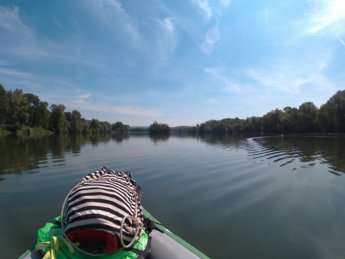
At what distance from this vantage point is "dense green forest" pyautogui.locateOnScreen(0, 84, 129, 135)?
241 feet

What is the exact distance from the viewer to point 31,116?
273 ft

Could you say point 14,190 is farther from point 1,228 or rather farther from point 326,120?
point 326,120

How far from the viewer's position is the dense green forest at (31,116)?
7356cm

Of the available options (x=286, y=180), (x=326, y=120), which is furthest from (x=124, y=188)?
(x=326, y=120)

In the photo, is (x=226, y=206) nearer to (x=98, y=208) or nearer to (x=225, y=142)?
(x=98, y=208)

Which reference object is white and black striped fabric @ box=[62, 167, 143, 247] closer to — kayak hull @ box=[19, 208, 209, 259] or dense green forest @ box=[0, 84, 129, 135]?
kayak hull @ box=[19, 208, 209, 259]

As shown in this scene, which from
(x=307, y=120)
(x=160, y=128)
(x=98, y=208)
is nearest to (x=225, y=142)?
(x=98, y=208)

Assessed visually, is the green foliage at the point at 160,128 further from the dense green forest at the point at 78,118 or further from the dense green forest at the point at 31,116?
the dense green forest at the point at 31,116

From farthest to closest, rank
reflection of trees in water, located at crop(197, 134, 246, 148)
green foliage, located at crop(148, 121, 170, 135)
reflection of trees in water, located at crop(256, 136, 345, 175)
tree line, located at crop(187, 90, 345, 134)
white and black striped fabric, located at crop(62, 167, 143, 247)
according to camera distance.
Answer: green foliage, located at crop(148, 121, 170, 135), tree line, located at crop(187, 90, 345, 134), reflection of trees in water, located at crop(197, 134, 246, 148), reflection of trees in water, located at crop(256, 136, 345, 175), white and black striped fabric, located at crop(62, 167, 143, 247)

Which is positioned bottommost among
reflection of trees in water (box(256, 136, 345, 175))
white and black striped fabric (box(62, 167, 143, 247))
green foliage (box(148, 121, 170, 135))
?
reflection of trees in water (box(256, 136, 345, 175))

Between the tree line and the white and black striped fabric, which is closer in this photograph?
the white and black striped fabric

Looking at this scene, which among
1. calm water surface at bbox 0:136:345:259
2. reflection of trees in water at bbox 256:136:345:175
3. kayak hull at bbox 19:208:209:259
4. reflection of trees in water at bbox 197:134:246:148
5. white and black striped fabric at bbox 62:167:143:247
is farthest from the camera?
reflection of trees in water at bbox 197:134:246:148

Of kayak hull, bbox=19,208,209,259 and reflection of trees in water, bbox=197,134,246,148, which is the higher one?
reflection of trees in water, bbox=197,134,246,148

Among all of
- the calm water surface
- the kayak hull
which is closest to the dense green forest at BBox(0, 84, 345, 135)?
the calm water surface
